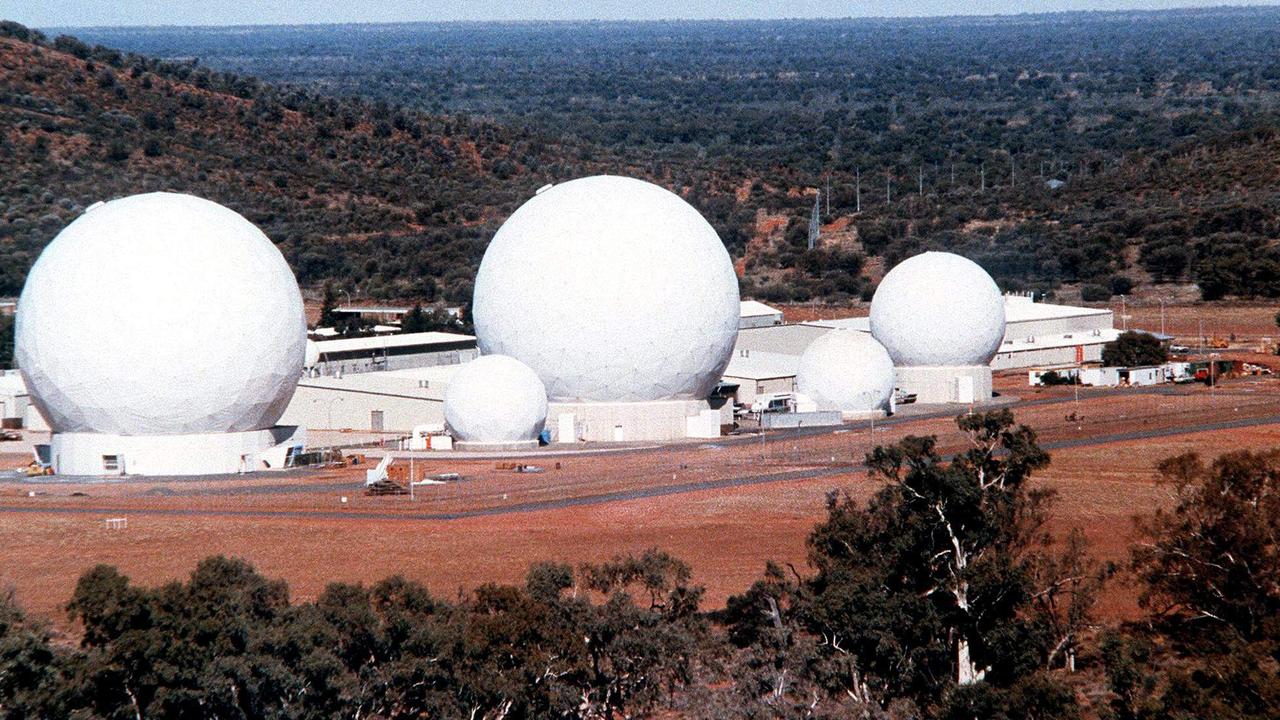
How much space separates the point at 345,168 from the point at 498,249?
5678 cm

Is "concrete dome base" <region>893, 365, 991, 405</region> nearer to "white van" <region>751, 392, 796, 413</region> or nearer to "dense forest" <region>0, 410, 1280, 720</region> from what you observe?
"white van" <region>751, 392, 796, 413</region>

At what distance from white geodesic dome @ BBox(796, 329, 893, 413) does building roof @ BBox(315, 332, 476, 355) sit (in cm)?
1259

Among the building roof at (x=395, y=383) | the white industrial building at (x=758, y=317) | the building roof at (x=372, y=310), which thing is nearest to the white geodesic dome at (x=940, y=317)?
the white industrial building at (x=758, y=317)

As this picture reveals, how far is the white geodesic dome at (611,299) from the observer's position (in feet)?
135

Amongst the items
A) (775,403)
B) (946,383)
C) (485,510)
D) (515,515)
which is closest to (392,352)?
(775,403)

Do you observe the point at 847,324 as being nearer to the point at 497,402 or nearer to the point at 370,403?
the point at 370,403

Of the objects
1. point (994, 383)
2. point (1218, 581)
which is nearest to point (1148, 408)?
point (994, 383)

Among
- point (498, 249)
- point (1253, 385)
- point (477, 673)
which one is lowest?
point (477, 673)

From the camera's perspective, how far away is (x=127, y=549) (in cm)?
2836

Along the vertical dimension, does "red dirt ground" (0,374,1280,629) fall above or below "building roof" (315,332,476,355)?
below

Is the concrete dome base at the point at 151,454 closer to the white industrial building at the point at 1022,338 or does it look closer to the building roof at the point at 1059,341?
the white industrial building at the point at 1022,338

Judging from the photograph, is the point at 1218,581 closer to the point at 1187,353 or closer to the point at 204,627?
the point at 204,627

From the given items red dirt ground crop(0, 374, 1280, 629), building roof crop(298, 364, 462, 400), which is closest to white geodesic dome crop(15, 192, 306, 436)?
red dirt ground crop(0, 374, 1280, 629)

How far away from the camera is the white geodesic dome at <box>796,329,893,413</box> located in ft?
157
